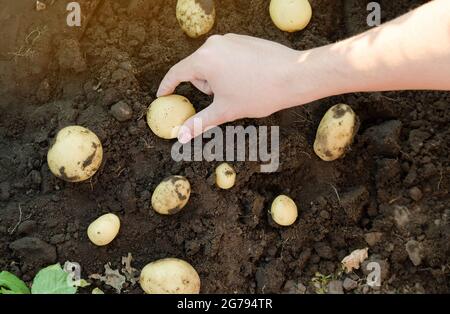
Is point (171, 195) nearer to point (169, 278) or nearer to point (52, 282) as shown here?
point (169, 278)

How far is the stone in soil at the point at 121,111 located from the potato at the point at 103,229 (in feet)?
1.31

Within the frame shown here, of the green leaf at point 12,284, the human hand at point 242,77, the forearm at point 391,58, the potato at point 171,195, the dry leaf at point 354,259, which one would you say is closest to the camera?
the forearm at point 391,58

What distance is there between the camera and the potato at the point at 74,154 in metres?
1.97

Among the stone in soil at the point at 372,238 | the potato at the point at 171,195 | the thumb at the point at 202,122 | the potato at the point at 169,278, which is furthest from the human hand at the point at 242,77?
the stone in soil at the point at 372,238

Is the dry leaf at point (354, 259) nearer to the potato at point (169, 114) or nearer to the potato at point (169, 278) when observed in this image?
the potato at point (169, 278)

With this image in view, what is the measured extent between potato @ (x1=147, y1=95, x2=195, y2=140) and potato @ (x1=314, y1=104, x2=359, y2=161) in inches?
21.2

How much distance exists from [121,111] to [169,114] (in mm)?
203

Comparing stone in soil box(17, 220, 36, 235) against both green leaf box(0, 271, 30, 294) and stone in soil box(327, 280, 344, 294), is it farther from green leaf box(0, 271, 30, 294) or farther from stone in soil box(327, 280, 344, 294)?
stone in soil box(327, 280, 344, 294)

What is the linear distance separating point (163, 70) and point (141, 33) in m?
0.20

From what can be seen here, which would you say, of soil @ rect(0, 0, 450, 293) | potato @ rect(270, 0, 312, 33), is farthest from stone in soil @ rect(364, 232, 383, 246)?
potato @ rect(270, 0, 312, 33)

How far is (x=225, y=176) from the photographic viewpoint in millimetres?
2084

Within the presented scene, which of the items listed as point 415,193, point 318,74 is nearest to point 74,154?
point 318,74

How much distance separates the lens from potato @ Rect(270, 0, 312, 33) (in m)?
2.26
